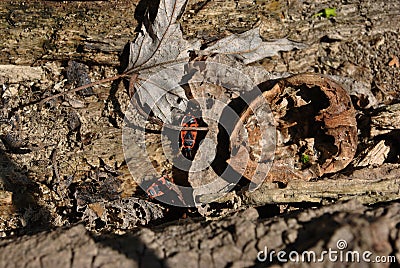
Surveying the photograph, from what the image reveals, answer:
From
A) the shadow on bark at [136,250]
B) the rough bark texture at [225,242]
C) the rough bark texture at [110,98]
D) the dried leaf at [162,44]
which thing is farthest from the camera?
the dried leaf at [162,44]

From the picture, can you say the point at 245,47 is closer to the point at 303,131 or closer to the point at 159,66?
the point at 159,66

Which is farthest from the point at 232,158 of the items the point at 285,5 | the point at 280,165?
the point at 285,5

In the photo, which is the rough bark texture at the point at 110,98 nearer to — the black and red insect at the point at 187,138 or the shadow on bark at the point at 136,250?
the black and red insect at the point at 187,138

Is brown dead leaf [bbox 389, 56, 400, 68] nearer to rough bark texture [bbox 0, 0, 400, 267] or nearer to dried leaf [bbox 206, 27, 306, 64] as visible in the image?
rough bark texture [bbox 0, 0, 400, 267]

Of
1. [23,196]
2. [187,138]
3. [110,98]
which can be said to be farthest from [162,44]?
[23,196]

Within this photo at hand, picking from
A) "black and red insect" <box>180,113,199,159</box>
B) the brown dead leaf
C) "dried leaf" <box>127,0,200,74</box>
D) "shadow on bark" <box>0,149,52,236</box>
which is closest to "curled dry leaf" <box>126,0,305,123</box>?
"dried leaf" <box>127,0,200,74</box>

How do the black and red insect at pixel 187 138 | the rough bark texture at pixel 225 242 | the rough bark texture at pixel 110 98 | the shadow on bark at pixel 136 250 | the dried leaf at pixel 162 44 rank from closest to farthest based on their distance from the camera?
the rough bark texture at pixel 225 242, the shadow on bark at pixel 136 250, the rough bark texture at pixel 110 98, the dried leaf at pixel 162 44, the black and red insect at pixel 187 138

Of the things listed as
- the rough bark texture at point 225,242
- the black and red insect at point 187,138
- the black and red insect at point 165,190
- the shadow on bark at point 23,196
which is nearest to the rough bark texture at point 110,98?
the shadow on bark at point 23,196
